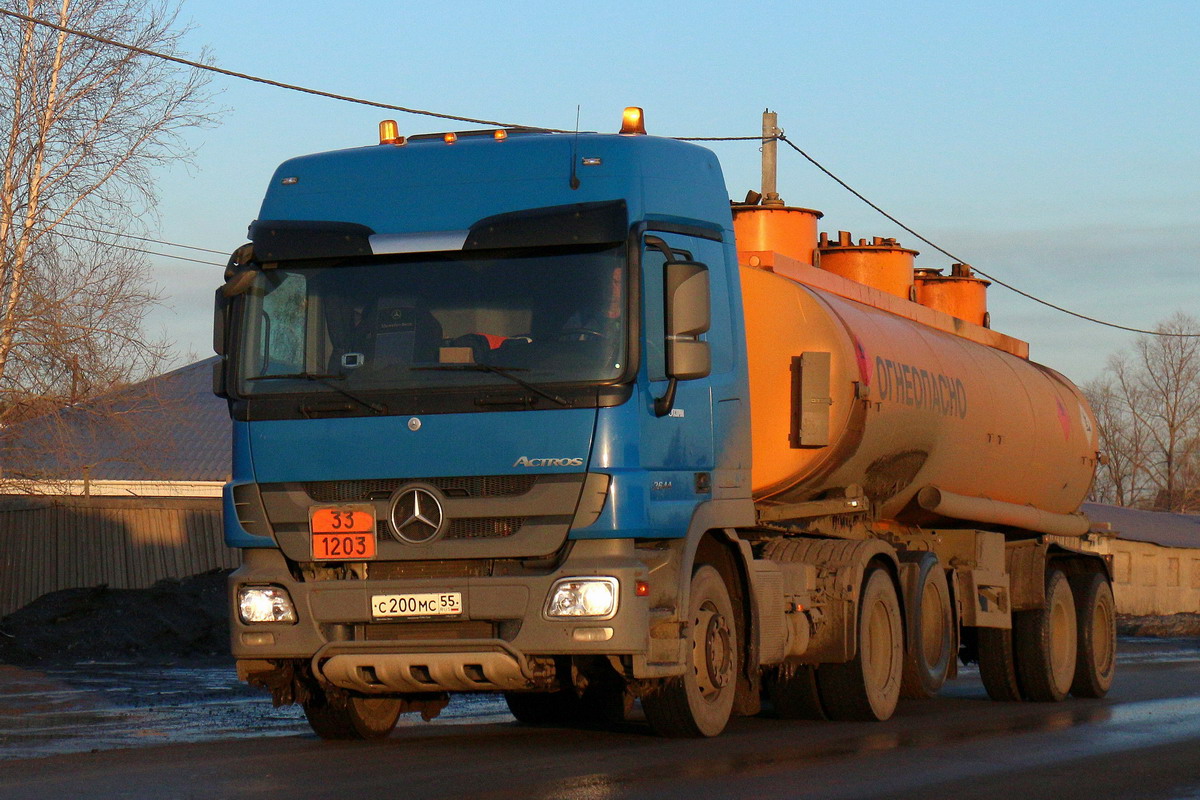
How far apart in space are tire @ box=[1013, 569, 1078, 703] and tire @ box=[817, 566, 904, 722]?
3.02m

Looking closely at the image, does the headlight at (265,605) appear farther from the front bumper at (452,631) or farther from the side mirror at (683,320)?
the side mirror at (683,320)

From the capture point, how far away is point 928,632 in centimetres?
1341

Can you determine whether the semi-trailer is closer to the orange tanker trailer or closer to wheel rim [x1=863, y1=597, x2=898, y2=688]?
the orange tanker trailer

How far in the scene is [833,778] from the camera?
8.53 metres

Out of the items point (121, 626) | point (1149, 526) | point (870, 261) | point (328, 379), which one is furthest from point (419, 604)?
point (1149, 526)

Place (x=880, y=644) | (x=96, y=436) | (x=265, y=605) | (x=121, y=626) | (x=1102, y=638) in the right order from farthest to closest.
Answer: (x=96, y=436) → (x=121, y=626) → (x=1102, y=638) → (x=880, y=644) → (x=265, y=605)

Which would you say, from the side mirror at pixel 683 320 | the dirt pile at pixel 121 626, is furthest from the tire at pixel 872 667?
the dirt pile at pixel 121 626

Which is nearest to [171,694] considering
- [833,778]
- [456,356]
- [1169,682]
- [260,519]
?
[260,519]

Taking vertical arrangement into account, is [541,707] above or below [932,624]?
below

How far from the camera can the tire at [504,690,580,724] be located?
12203mm

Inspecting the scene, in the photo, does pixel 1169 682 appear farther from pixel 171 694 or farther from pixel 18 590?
pixel 18 590

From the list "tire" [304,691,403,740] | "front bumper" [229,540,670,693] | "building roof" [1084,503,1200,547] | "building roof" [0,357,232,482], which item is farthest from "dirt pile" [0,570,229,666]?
"building roof" [1084,503,1200,547]

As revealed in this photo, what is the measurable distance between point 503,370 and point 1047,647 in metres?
8.12

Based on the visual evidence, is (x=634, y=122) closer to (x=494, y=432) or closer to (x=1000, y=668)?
(x=494, y=432)
